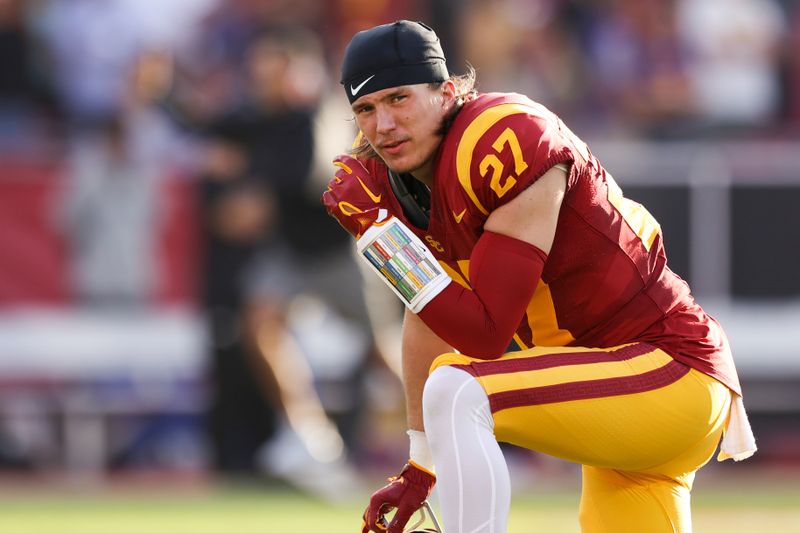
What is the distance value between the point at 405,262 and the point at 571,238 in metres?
0.47

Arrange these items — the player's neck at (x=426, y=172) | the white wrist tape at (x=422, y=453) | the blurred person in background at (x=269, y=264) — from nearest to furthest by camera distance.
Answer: the player's neck at (x=426, y=172), the white wrist tape at (x=422, y=453), the blurred person in background at (x=269, y=264)

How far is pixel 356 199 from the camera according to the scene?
3.91 meters

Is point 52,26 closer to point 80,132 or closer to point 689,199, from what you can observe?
point 80,132

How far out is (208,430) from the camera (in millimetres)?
8383

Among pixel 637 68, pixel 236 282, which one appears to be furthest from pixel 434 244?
pixel 637 68

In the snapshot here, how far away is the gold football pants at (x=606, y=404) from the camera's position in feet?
12.4

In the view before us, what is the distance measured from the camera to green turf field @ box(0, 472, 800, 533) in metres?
6.53

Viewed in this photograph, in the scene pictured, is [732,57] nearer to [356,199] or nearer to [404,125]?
[404,125]

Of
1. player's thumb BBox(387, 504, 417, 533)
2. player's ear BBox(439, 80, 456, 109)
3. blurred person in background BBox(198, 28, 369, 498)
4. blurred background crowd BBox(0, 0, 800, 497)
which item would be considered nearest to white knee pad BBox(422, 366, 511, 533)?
player's thumb BBox(387, 504, 417, 533)

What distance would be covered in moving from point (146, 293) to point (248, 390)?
81 cm

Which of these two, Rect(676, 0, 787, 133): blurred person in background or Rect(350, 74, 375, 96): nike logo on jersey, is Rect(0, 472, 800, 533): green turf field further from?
Rect(676, 0, 787, 133): blurred person in background

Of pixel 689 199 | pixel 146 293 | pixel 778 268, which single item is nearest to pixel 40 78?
pixel 146 293

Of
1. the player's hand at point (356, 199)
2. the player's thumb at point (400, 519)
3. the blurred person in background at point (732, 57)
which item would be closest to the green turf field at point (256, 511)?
the player's thumb at point (400, 519)

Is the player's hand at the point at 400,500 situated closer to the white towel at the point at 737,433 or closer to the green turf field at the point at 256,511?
the white towel at the point at 737,433
